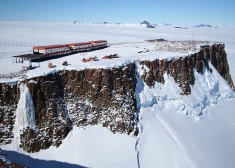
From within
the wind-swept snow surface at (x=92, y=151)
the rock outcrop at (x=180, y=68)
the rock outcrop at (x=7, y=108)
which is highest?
the rock outcrop at (x=180, y=68)

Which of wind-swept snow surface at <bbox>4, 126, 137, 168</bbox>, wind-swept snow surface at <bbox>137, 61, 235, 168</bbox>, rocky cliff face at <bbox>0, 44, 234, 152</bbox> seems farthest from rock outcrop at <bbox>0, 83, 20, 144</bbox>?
wind-swept snow surface at <bbox>137, 61, 235, 168</bbox>

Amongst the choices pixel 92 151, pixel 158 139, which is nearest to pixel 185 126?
pixel 158 139

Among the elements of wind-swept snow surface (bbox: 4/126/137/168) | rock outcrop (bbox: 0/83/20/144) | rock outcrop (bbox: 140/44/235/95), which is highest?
rock outcrop (bbox: 140/44/235/95)

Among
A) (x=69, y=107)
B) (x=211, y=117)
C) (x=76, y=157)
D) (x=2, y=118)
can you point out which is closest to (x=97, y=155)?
(x=76, y=157)

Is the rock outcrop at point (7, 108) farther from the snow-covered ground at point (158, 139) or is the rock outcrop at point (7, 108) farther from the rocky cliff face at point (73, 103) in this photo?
the snow-covered ground at point (158, 139)

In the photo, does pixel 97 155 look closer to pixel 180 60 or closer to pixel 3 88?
pixel 3 88

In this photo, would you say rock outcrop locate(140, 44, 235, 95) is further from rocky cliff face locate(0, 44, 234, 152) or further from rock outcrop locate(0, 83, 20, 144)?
rock outcrop locate(0, 83, 20, 144)

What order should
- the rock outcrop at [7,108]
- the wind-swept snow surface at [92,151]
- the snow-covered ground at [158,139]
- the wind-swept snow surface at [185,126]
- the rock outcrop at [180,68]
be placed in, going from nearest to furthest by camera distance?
the wind-swept snow surface at [92,151], the rock outcrop at [7,108], the snow-covered ground at [158,139], the wind-swept snow surface at [185,126], the rock outcrop at [180,68]

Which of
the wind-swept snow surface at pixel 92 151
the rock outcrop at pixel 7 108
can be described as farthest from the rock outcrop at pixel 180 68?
the rock outcrop at pixel 7 108
